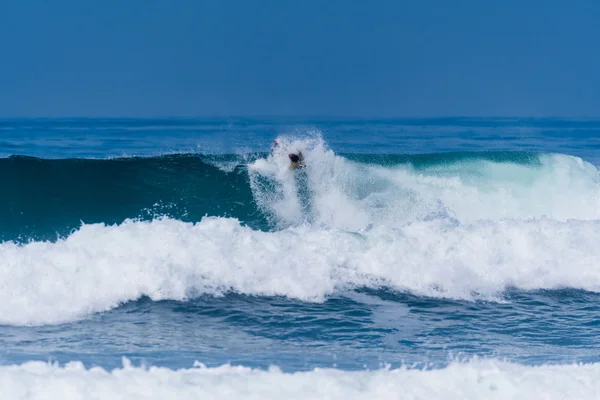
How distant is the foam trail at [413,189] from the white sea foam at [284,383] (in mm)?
7063

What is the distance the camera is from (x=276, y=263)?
28.4 ft

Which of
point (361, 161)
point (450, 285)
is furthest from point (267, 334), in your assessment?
point (361, 161)

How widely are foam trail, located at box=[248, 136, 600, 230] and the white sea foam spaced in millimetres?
7063

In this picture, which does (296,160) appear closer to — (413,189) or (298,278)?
(413,189)

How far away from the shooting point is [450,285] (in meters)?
8.74

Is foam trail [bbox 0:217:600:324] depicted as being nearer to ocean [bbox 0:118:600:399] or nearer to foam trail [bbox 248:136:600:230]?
ocean [bbox 0:118:600:399]

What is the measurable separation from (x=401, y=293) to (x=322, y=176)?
5316 millimetres

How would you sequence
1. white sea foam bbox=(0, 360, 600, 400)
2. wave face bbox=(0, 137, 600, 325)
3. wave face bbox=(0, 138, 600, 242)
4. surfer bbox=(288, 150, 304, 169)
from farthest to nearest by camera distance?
surfer bbox=(288, 150, 304, 169) → wave face bbox=(0, 138, 600, 242) → wave face bbox=(0, 137, 600, 325) → white sea foam bbox=(0, 360, 600, 400)

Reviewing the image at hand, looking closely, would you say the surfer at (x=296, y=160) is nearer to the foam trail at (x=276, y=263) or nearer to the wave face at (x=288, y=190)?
the wave face at (x=288, y=190)

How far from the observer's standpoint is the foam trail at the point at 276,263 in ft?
25.3

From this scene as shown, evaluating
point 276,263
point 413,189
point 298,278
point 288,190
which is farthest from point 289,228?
point 413,189

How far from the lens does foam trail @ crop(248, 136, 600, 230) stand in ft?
41.4

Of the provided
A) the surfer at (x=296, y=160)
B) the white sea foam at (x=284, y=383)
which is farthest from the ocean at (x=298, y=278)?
the surfer at (x=296, y=160)

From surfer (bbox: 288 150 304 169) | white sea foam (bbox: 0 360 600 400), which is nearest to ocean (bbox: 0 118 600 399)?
white sea foam (bbox: 0 360 600 400)
